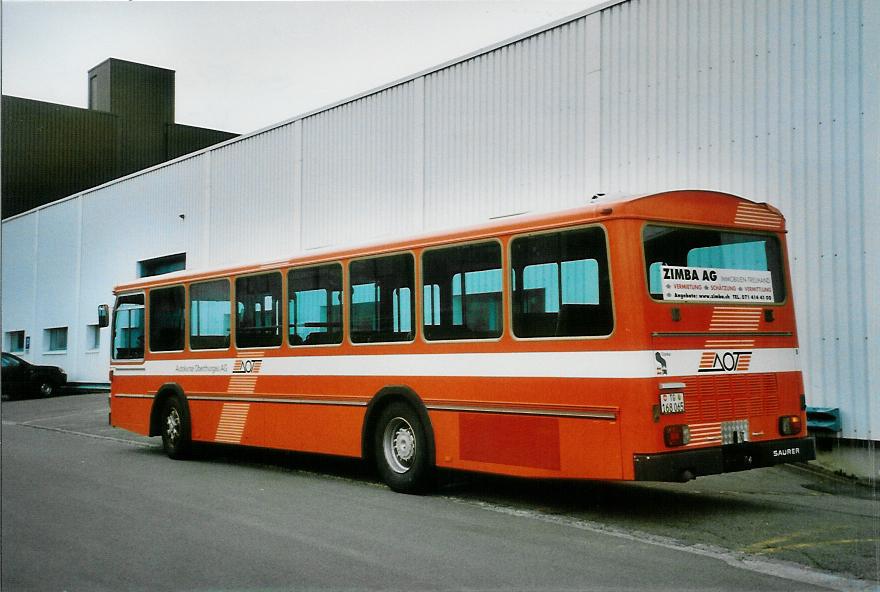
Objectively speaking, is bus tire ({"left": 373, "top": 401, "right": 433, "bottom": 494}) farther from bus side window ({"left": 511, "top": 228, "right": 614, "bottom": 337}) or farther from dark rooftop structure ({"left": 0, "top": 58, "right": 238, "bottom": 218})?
dark rooftop structure ({"left": 0, "top": 58, "right": 238, "bottom": 218})

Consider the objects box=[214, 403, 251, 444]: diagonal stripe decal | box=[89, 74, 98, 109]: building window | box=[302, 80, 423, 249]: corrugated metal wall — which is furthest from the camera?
box=[89, 74, 98, 109]: building window

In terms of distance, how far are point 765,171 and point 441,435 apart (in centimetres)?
593

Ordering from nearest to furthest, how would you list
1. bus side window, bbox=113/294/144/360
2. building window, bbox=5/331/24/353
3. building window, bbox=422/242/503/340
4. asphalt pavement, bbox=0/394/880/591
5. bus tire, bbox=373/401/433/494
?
asphalt pavement, bbox=0/394/880/591 < building window, bbox=422/242/503/340 < bus tire, bbox=373/401/433/494 < bus side window, bbox=113/294/144/360 < building window, bbox=5/331/24/353

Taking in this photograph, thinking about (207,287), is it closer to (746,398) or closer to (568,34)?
(568,34)

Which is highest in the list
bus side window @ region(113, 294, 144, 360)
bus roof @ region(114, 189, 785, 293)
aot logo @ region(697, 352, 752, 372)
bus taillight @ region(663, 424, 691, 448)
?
bus roof @ region(114, 189, 785, 293)

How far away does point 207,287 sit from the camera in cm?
1307

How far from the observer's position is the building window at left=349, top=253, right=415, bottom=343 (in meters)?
9.80

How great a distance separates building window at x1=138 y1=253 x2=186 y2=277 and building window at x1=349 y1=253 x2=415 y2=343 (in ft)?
59.2

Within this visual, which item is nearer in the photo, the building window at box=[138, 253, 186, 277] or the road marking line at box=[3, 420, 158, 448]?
the road marking line at box=[3, 420, 158, 448]

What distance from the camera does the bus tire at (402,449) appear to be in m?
9.45

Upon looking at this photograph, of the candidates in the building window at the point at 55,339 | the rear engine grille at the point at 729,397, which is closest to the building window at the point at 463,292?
the rear engine grille at the point at 729,397

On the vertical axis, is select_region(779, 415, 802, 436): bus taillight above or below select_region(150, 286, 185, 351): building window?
below

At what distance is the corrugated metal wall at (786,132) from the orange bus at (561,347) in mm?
2750

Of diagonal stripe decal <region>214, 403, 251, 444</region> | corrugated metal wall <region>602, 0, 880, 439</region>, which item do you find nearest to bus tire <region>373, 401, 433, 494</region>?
diagonal stripe decal <region>214, 403, 251, 444</region>
